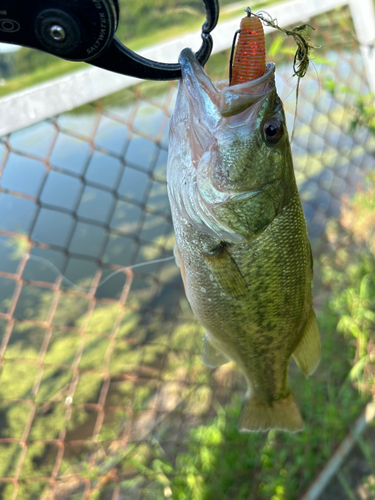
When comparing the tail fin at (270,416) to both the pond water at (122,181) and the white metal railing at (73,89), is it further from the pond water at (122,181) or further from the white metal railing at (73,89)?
the pond water at (122,181)

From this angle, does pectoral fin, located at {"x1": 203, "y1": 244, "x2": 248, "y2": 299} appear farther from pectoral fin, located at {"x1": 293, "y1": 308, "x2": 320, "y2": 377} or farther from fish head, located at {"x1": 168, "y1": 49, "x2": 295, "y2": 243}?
pectoral fin, located at {"x1": 293, "y1": 308, "x2": 320, "y2": 377}

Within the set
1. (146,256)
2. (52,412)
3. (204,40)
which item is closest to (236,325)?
(204,40)

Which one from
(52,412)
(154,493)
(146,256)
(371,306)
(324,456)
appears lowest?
(52,412)

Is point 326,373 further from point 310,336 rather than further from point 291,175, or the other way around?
point 291,175

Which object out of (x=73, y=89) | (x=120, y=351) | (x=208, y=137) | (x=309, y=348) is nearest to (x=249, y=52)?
(x=208, y=137)

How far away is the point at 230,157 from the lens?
0.93 metres

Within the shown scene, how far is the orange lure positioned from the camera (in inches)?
28.8

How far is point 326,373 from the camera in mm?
2811

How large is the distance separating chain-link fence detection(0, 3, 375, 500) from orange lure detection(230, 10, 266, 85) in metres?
0.98

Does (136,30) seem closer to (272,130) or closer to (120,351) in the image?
(120,351)

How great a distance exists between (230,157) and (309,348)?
693mm

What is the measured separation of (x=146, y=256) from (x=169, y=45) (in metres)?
3.32

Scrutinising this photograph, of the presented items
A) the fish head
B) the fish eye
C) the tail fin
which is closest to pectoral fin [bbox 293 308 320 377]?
the tail fin

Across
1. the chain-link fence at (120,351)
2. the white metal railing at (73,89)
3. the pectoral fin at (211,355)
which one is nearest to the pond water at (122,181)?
the chain-link fence at (120,351)
